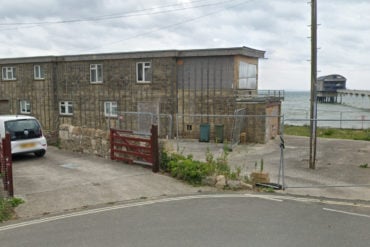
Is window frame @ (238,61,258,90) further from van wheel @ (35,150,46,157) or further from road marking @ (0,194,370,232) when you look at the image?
road marking @ (0,194,370,232)

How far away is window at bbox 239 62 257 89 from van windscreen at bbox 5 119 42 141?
11799 millimetres

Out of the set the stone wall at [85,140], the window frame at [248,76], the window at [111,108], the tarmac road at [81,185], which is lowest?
the tarmac road at [81,185]

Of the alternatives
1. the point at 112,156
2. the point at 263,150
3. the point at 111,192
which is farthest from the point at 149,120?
the point at 111,192

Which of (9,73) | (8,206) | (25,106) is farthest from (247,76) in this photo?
(9,73)

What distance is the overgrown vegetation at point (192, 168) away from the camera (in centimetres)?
982

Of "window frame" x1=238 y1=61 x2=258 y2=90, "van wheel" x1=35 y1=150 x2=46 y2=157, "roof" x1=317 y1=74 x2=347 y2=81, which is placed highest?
"roof" x1=317 y1=74 x2=347 y2=81

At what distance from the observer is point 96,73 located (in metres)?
24.3

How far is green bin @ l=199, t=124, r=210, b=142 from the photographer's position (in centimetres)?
2048

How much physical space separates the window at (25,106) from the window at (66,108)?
9.88 feet

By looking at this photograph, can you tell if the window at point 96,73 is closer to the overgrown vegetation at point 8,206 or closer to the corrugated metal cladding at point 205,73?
the corrugated metal cladding at point 205,73

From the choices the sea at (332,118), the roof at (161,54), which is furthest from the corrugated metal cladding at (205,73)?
the sea at (332,118)

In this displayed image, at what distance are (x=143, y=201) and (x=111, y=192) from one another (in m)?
1.09

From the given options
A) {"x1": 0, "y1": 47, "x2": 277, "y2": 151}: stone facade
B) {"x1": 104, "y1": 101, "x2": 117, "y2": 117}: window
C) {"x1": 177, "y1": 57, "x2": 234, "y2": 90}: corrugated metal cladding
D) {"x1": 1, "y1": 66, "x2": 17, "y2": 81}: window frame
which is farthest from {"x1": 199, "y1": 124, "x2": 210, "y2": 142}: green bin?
{"x1": 1, "y1": 66, "x2": 17, "y2": 81}: window frame

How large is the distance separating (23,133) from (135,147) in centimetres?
443
